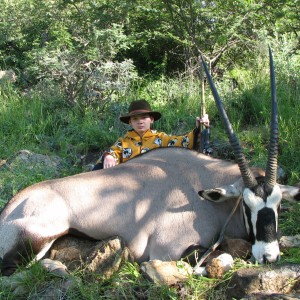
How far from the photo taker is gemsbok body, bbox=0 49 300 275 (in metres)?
4.20

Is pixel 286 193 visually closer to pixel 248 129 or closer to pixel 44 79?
pixel 248 129

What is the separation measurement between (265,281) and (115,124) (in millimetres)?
5616

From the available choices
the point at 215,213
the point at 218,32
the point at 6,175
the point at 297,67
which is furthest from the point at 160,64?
the point at 215,213

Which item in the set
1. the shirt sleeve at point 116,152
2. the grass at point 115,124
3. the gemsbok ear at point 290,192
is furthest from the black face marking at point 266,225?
the shirt sleeve at point 116,152

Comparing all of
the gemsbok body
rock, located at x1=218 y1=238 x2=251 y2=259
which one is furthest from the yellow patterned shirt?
rock, located at x1=218 y1=238 x2=251 y2=259

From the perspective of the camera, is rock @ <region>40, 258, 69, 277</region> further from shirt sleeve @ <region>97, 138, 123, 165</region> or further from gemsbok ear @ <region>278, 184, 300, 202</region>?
gemsbok ear @ <region>278, 184, 300, 202</region>

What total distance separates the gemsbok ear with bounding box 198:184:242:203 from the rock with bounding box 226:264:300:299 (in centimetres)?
100

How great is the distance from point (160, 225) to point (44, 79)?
6.33m

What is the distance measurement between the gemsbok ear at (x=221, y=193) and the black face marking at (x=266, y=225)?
1.41ft

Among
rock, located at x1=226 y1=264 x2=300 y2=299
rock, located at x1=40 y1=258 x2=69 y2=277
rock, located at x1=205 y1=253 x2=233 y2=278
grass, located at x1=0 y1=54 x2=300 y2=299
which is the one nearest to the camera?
rock, located at x1=226 y1=264 x2=300 y2=299

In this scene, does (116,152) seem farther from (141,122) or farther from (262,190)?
(262,190)

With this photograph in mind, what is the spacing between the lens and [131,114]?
572 centimetres

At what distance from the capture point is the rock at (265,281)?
10.6 ft

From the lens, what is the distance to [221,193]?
14.0 feet
